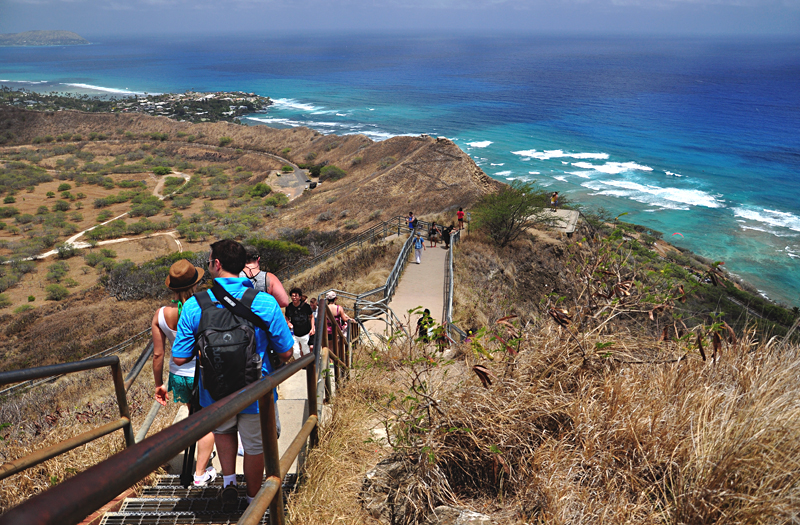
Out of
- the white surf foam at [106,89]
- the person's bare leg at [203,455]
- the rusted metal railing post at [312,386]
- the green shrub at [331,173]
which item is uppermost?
the white surf foam at [106,89]

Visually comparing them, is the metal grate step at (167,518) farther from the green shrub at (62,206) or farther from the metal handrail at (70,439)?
the green shrub at (62,206)

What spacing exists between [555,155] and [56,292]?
52865mm

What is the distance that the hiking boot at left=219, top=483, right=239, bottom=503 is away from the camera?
2777mm

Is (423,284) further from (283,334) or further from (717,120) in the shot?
(717,120)

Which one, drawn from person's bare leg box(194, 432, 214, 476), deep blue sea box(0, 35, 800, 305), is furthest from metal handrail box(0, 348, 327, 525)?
deep blue sea box(0, 35, 800, 305)

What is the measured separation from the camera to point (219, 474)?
3.53 m

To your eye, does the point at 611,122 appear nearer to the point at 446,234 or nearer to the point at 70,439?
the point at 446,234

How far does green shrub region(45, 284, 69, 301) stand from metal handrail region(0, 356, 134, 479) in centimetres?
2588

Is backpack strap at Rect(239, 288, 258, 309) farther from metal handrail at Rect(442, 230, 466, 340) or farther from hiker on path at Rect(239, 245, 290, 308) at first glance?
metal handrail at Rect(442, 230, 466, 340)

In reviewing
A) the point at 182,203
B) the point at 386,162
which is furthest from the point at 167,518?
the point at 182,203

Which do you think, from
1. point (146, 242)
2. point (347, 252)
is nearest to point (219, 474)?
point (347, 252)

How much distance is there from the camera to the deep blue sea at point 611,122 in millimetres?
38656

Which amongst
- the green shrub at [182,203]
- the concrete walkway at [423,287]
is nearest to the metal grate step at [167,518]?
the concrete walkway at [423,287]

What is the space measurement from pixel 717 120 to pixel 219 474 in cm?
9654
